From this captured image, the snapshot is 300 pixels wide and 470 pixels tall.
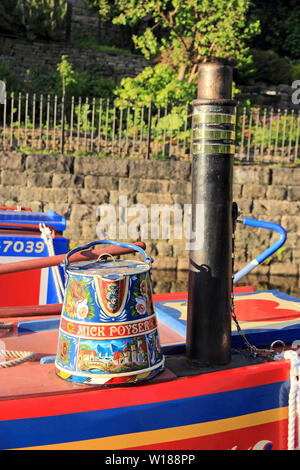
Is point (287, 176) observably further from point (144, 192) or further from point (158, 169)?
point (144, 192)

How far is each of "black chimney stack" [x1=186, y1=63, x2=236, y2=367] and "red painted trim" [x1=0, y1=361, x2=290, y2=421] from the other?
0.14 metres

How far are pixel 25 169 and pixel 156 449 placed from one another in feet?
25.8

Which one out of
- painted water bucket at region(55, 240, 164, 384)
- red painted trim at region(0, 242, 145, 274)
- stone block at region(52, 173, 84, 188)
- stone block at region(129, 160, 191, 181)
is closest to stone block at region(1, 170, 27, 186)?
stone block at region(52, 173, 84, 188)

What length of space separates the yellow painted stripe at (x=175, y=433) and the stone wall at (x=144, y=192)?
7215 millimetres

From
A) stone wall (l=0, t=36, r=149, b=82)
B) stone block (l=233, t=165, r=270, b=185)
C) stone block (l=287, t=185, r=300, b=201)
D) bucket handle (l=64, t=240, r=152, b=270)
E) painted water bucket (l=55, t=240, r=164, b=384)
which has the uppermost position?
stone wall (l=0, t=36, r=149, b=82)

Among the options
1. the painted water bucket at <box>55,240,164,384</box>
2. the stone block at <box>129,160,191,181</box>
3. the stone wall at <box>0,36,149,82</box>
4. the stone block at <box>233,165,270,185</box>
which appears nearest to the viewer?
the painted water bucket at <box>55,240,164,384</box>

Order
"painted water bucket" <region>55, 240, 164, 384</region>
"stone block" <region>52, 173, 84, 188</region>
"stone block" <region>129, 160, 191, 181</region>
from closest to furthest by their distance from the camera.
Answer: "painted water bucket" <region>55, 240, 164, 384</region>
"stone block" <region>52, 173, 84, 188</region>
"stone block" <region>129, 160, 191, 181</region>

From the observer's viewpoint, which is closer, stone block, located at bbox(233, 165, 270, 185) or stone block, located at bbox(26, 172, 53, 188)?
stone block, located at bbox(26, 172, 53, 188)

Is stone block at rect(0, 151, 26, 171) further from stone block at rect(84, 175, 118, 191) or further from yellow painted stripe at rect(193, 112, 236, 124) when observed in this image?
yellow painted stripe at rect(193, 112, 236, 124)

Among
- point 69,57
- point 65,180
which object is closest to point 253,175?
point 65,180

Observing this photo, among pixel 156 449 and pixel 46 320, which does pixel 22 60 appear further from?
pixel 156 449

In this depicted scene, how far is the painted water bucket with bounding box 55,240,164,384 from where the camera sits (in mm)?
2025

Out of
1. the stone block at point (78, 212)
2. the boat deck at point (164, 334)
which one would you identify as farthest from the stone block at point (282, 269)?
the boat deck at point (164, 334)

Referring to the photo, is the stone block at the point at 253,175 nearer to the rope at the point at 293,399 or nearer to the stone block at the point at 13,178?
the stone block at the point at 13,178
